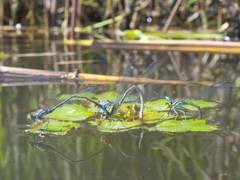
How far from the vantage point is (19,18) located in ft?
31.0

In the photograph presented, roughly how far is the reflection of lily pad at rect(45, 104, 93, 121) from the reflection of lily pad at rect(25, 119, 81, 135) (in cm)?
9

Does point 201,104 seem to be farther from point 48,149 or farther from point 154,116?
point 48,149

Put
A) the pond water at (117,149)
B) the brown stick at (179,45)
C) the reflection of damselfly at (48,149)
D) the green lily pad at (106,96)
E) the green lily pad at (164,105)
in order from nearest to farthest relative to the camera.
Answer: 1. the pond water at (117,149)
2. the reflection of damselfly at (48,149)
3. the green lily pad at (164,105)
4. the green lily pad at (106,96)
5. the brown stick at (179,45)

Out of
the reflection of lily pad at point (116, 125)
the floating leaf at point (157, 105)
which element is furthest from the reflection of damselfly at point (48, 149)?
the floating leaf at point (157, 105)

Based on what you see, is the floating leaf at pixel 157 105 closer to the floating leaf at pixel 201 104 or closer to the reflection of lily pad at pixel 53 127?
the floating leaf at pixel 201 104

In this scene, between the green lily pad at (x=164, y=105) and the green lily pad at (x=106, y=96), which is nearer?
the green lily pad at (x=164, y=105)

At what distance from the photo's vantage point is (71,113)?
8.07ft

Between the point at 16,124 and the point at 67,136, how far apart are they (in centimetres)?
43

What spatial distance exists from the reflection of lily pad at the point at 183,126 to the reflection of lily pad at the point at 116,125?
125 mm

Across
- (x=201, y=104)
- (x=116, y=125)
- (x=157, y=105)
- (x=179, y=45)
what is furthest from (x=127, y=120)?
(x=179, y=45)

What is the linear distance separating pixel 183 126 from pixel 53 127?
0.77 m

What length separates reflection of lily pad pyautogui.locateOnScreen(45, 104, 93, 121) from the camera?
2.39 meters

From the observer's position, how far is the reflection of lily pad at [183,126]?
2.16m

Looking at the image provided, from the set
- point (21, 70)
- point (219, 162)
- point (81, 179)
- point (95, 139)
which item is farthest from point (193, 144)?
point (21, 70)
